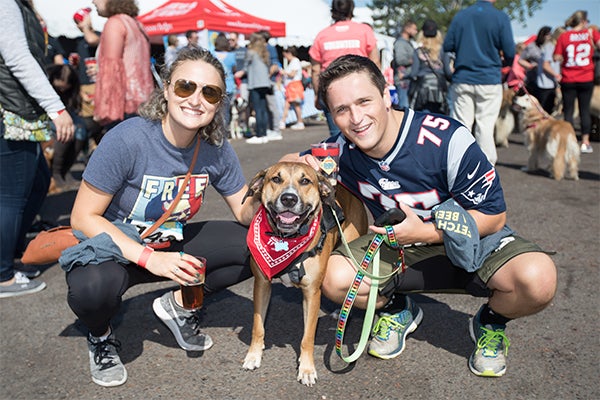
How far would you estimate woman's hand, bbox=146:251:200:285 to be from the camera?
254cm

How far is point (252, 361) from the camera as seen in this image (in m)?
2.86

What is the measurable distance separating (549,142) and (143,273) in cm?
656

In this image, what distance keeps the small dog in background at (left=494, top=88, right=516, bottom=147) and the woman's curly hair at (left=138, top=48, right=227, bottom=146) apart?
8.57 m

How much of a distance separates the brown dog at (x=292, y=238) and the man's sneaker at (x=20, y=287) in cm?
211

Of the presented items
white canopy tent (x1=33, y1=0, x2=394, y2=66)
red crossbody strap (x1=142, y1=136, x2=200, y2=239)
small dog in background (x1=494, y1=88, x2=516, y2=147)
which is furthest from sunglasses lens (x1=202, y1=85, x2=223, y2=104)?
white canopy tent (x1=33, y1=0, x2=394, y2=66)

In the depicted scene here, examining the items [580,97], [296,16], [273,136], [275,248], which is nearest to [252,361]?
[275,248]

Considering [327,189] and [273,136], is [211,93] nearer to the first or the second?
[327,189]

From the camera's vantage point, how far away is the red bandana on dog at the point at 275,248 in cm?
274

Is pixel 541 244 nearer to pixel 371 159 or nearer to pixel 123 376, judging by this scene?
pixel 371 159

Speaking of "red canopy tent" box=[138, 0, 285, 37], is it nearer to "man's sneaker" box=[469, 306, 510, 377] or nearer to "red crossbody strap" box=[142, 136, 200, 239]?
"red crossbody strap" box=[142, 136, 200, 239]

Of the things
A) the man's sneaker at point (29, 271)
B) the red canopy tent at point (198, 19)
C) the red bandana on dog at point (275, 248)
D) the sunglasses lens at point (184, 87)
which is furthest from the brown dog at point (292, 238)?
the red canopy tent at point (198, 19)

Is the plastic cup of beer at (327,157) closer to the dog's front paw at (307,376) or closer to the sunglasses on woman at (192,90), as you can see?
the sunglasses on woman at (192,90)

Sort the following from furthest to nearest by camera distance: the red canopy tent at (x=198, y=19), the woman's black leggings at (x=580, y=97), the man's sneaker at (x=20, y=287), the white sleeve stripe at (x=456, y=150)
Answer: the red canopy tent at (x=198, y=19), the woman's black leggings at (x=580, y=97), the man's sneaker at (x=20, y=287), the white sleeve stripe at (x=456, y=150)

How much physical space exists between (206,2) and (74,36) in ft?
12.8
